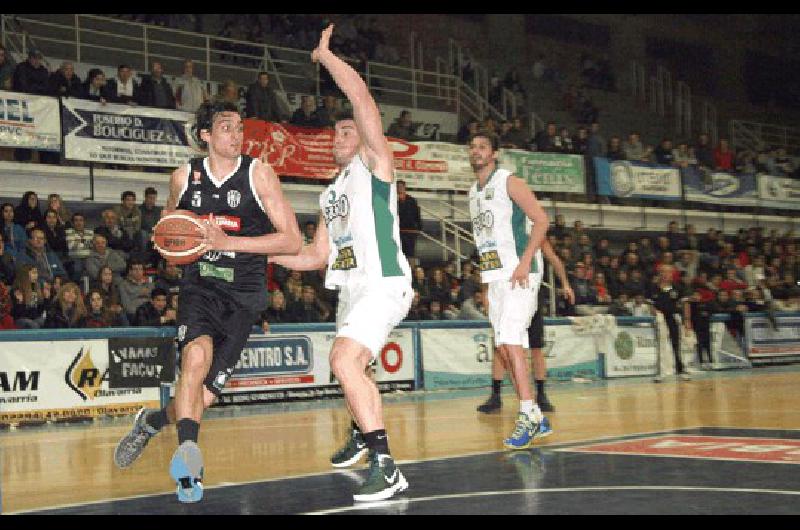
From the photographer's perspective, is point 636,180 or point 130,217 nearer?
point 130,217

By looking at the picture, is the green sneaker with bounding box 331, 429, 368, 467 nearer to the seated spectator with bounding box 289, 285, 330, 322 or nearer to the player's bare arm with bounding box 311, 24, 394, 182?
the player's bare arm with bounding box 311, 24, 394, 182

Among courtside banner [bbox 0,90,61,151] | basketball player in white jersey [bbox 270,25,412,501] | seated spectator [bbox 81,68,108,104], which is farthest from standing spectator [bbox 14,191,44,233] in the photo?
basketball player in white jersey [bbox 270,25,412,501]

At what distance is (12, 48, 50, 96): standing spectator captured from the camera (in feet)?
53.7

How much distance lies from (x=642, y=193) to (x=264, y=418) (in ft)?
50.5

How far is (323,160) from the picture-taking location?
1955cm

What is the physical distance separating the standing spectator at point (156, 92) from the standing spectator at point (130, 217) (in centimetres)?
218

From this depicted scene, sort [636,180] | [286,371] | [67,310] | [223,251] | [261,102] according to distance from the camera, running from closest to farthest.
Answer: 1. [223,251]
2. [67,310]
3. [286,371]
4. [261,102]
5. [636,180]

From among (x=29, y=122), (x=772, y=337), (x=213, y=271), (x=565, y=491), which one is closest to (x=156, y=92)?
(x=29, y=122)

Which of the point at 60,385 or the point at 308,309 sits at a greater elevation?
the point at 308,309

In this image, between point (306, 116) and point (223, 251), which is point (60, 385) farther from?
point (306, 116)

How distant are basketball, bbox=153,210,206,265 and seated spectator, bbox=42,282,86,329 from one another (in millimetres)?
8196

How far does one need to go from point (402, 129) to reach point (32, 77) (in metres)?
7.88

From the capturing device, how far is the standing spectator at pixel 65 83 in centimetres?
1692

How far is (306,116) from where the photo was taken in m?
19.5
